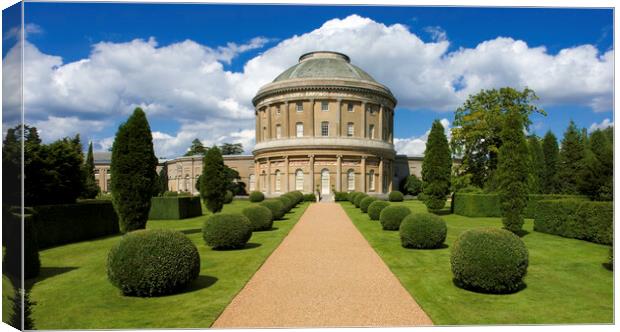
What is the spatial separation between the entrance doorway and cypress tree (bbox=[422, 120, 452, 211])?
79.7 feet

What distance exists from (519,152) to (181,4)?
14.6m

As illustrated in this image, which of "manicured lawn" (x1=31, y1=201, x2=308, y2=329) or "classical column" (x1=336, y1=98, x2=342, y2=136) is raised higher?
"classical column" (x1=336, y1=98, x2=342, y2=136)

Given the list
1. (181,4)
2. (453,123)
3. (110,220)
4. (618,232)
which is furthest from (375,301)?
(453,123)

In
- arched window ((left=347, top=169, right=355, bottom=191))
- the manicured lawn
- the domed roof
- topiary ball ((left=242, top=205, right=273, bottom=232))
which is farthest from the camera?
the domed roof

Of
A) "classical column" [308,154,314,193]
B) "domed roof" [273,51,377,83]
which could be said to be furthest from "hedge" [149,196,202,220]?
"domed roof" [273,51,377,83]

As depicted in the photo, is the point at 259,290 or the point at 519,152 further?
the point at 519,152

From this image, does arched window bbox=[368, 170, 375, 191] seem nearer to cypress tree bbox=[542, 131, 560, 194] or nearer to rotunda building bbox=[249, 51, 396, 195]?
rotunda building bbox=[249, 51, 396, 195]

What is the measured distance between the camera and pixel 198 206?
31.6 metres

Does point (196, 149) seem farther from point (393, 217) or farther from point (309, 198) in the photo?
point (393, 217)

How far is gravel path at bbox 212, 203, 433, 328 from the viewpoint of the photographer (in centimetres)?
768

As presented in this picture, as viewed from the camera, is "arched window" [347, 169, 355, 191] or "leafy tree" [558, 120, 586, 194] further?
"arched window" [347, 169, 355, 191]

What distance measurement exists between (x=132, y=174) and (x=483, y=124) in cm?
2694

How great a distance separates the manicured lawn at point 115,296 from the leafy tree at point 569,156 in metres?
31.5

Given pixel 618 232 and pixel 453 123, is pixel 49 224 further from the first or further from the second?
pixel 453 123
